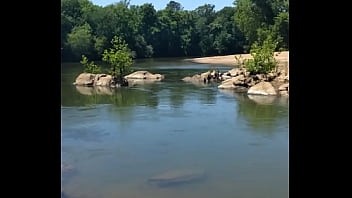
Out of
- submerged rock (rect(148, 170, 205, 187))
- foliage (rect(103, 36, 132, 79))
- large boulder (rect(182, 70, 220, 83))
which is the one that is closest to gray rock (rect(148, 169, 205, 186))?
submerged rock (rect(148, 170, 205, 187))

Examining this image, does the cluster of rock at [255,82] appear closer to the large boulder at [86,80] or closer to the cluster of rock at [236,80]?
the cluster of rock at [236,80]

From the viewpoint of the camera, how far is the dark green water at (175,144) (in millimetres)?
6094

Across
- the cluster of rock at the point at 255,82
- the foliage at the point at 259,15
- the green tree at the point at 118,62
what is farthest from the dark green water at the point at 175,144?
the foliage at the point at 259,15

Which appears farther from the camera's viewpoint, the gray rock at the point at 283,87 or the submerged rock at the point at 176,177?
the gray rock at the point at 283,87

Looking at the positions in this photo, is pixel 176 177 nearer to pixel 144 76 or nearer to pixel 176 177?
pixel 176 177

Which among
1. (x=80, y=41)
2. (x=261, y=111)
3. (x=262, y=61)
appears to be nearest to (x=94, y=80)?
(x=262, y=61)

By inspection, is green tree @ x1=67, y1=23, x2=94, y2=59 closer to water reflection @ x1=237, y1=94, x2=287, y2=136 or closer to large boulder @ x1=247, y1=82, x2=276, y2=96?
large boulder @ x1=247, y1=82, x2=276, y2=96

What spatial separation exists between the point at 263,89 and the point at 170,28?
2399 cm

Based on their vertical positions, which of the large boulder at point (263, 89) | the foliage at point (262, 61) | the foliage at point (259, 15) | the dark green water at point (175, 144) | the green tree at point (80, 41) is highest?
the foliage at point (259, 15)

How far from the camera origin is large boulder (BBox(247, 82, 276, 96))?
1380cm

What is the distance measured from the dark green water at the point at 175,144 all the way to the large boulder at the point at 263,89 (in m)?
0.53
